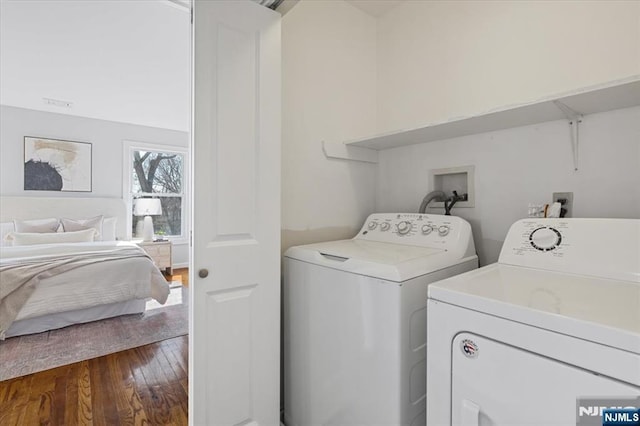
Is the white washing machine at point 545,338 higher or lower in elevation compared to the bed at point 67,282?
higher

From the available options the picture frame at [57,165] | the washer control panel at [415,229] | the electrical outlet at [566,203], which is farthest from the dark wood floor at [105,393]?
the picture frame at [57,165]

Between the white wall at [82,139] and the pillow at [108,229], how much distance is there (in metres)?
0.46

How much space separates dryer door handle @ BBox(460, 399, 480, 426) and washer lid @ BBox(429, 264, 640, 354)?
24 centimetres

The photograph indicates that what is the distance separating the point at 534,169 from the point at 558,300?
81 centimetres

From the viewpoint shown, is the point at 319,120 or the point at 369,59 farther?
the point at 369,59

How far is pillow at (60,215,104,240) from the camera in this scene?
4.07 m

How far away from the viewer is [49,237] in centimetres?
371

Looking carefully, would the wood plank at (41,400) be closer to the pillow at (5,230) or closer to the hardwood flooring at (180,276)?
the hardwood flooring at (180,276)

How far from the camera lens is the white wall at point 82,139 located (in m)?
4.02

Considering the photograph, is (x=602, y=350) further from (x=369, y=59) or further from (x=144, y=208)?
(x=144, y=208)

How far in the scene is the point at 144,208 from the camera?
4711 millimetres

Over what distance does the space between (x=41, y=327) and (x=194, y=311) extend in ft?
8.31

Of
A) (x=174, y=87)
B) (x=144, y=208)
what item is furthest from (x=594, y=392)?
(x=144, y=208)

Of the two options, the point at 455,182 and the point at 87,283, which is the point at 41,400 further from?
the point at 455,182
